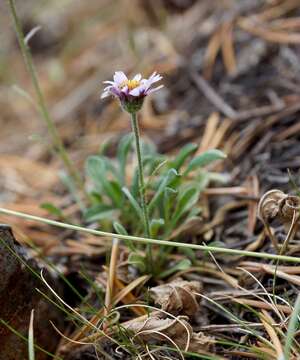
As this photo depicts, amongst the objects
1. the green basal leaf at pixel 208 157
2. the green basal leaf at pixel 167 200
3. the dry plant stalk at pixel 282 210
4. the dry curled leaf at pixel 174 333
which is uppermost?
the green basal leaf at pixel 208 157

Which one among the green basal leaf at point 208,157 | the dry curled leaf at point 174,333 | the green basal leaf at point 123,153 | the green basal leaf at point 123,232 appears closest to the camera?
the dry curled leaf at point 174,333

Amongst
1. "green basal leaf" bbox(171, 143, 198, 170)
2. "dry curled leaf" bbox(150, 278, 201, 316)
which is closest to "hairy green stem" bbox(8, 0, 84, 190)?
"green basal leaf" bbox(171, 143, 198, 170)

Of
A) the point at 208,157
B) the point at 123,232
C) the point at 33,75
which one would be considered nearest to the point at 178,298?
the point at 123,232

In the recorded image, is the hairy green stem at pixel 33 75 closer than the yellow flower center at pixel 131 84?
No

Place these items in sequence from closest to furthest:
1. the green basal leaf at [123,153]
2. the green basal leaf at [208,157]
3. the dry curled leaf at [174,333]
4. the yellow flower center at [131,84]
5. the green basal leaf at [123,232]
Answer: the dry curled leaf at [174,333]
the yellow flower center at [131,84]
the green basal leaf at [123,232]
the green basal leaf at [208,157]
the green basal leaf at [123,153]

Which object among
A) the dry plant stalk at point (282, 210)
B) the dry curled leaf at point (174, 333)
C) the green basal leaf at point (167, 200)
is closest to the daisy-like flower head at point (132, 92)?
the green basal leaf at point (167, 200)

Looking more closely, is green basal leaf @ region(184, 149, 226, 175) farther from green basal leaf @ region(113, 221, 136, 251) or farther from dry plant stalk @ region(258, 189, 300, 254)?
green basal leaf @ region(113, 221, 136, 251)

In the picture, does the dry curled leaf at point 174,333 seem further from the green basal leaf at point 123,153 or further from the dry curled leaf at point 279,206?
the green basal leaf at point 123,153

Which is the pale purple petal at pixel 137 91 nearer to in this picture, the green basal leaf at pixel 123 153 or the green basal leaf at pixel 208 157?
the green basal leaf at pixel 208 157

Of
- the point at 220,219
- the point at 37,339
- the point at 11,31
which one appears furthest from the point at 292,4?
the point at 11,31

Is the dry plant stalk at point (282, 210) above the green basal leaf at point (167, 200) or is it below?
below
